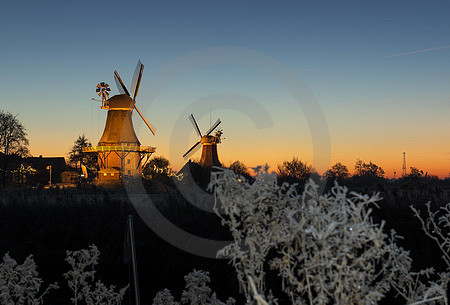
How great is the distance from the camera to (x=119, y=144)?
4756 cm

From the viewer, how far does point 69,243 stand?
12781 millimetres

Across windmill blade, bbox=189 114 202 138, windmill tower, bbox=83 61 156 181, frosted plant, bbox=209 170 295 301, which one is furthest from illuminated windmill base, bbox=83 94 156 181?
frosted plant, bbox=209 170 295 301

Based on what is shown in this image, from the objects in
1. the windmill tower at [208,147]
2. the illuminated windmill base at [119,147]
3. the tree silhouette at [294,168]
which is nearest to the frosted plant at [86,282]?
the tree silhouette at [294,168]

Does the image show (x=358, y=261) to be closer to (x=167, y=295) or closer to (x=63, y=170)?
(x=167, y=295)

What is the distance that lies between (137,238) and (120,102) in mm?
37596

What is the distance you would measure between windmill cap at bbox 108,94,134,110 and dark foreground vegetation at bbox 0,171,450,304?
110 ft

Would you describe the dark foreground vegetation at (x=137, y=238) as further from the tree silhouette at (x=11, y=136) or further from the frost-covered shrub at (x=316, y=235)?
the tree silhouette at (x=11, y=136)

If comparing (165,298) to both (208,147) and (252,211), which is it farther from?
(208,147)

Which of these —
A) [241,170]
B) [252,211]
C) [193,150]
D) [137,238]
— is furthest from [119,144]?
[252,211]

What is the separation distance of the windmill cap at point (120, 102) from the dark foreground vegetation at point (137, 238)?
1319 inches

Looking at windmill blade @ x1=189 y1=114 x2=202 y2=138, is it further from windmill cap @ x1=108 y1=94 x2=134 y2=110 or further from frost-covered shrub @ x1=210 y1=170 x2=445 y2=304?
frost-covered shrub @ x1=210 y1=170 x2=445 y2=304

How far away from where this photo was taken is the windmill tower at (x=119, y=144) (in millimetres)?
47094

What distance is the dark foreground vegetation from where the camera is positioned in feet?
35.9

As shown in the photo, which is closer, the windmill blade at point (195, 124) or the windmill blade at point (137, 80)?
the windmill blade at point (137, 80)
